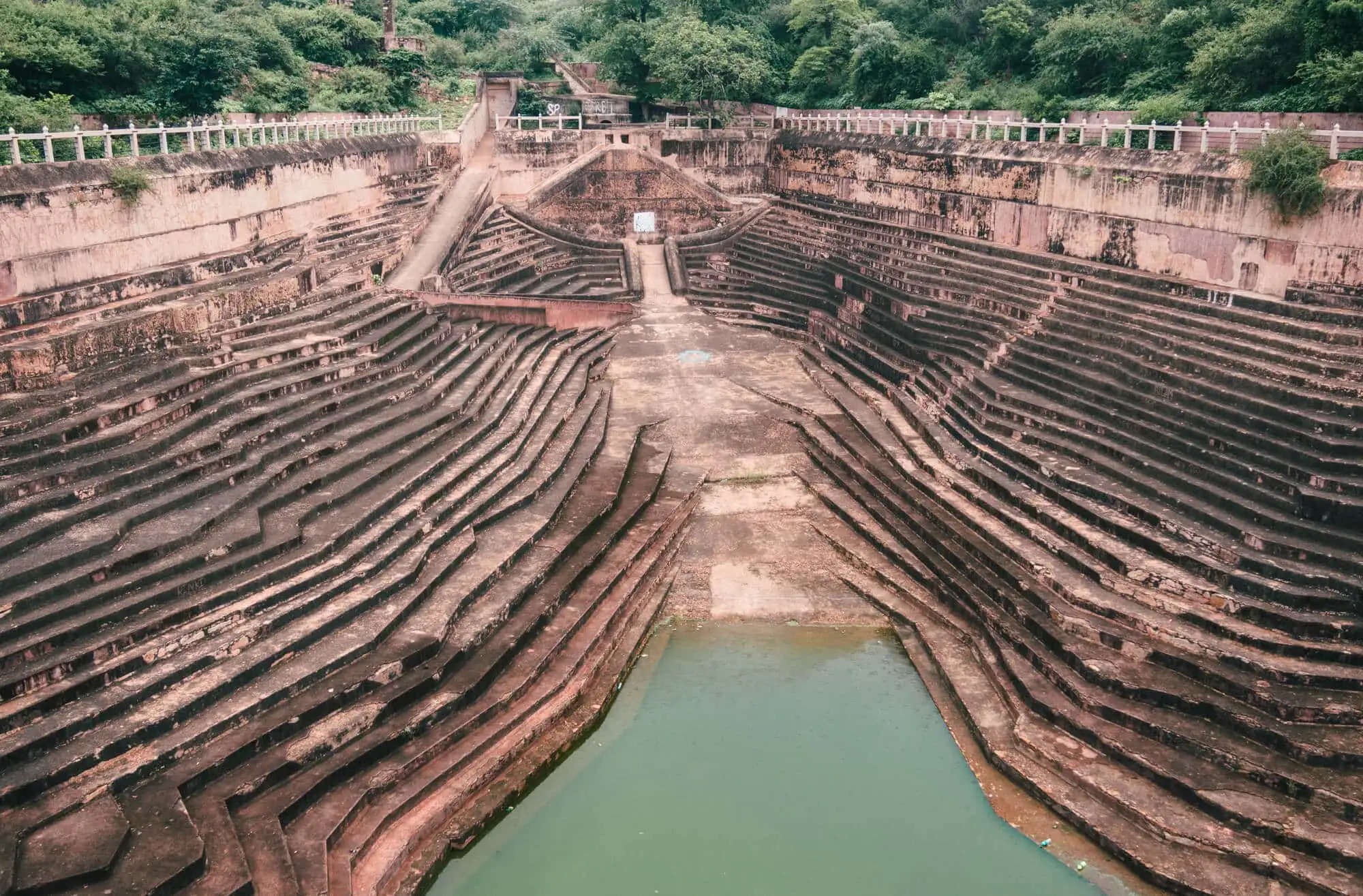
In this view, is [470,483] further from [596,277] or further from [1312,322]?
[596,277]

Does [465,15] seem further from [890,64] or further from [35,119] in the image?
[35,119]

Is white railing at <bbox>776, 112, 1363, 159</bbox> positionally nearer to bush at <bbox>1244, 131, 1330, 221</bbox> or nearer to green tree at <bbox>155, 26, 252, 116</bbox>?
bush at <bbox>1244, 131, 1330, 221</bbox>

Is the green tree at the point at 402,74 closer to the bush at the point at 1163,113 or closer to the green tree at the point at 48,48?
the green tree at the point at 48,48

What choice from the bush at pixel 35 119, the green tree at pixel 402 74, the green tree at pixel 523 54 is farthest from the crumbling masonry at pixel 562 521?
the green tree at pixel 523 54

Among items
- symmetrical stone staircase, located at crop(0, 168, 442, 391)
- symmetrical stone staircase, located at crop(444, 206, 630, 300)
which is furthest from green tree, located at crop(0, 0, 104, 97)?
symmetrical stone staircase, located at crop(444, 206, 630, 300)

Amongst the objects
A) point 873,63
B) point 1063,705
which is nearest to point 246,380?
point 1063,705

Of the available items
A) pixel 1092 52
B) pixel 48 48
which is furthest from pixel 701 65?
pixel 48 48
